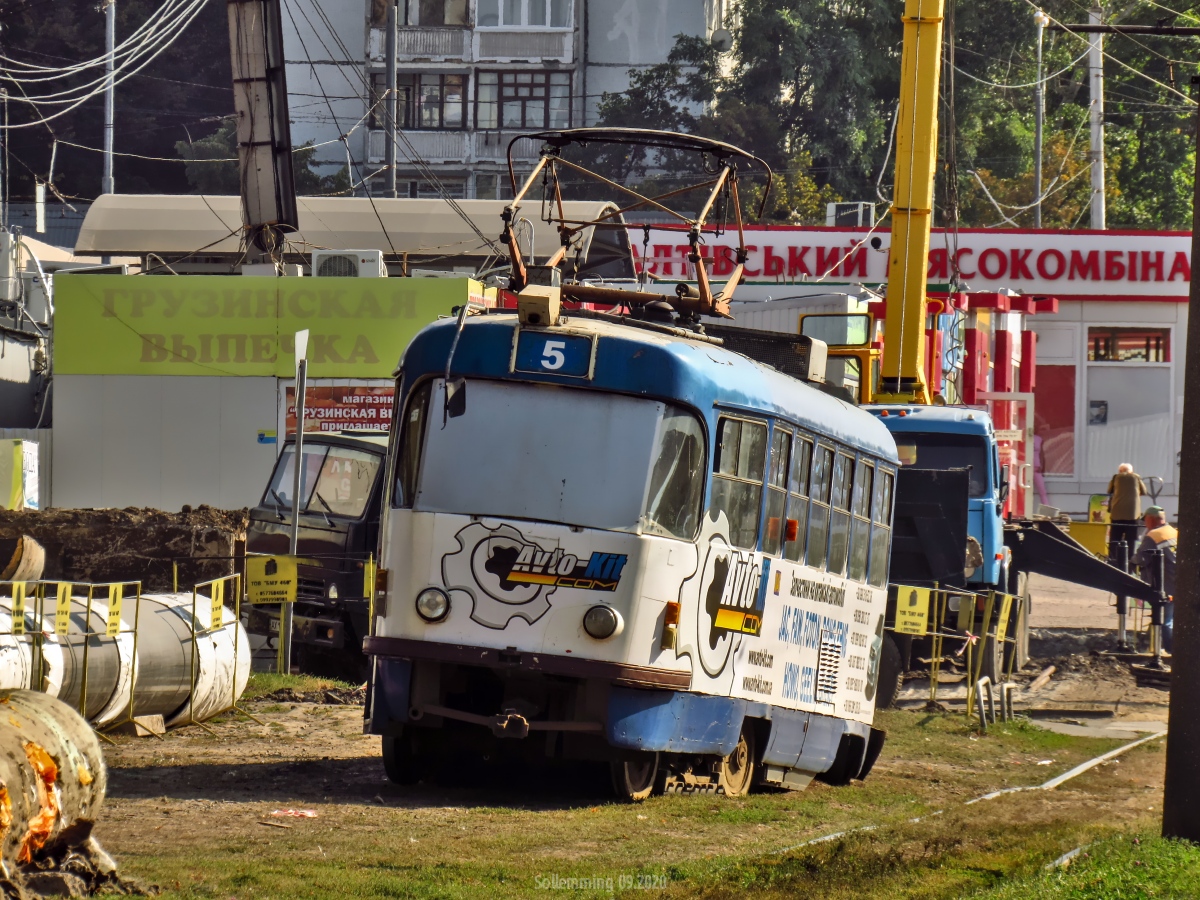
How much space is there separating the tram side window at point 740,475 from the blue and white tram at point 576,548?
0.01 metres

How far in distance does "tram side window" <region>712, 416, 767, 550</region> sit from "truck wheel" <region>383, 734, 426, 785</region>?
2.39 meters

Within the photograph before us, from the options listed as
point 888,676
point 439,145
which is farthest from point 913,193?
point 439,145

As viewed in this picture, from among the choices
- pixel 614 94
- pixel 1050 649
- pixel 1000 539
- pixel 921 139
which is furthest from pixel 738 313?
pixel 614 94

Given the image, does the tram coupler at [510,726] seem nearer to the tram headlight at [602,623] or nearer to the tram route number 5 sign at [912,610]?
the tram headlight at [602,623]

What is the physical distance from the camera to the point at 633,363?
987 centimetres

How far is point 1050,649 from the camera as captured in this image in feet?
79.9

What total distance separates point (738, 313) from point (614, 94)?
30.2 m

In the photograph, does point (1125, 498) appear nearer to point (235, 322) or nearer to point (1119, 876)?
point (235, 322)

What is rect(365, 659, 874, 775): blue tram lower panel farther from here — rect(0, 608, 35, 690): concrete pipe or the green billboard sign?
the green billboard sign

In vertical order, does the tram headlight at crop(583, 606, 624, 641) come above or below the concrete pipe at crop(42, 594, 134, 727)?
above

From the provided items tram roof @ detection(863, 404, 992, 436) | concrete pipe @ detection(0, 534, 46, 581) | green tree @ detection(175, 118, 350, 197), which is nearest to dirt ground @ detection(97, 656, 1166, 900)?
concrete pipe @ detection(0, 534, 46, 581)

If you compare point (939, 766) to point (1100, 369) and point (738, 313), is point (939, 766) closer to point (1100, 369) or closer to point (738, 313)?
point (738, 313)

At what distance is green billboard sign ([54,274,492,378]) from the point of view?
25.4 m

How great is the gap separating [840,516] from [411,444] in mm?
3438
